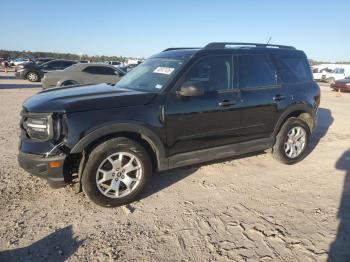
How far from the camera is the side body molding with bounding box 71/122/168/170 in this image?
141 inches

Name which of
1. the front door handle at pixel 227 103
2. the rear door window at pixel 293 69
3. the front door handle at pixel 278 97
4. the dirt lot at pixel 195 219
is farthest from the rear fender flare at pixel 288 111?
the front door handle at pixel 227 103

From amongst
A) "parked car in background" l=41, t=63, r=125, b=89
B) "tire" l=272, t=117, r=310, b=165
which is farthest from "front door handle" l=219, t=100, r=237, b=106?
"parked car in background" l=41, t=63, r=125, b=89

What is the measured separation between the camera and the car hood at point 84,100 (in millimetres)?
3592

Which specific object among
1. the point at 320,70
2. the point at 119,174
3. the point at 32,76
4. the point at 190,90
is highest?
the point at 320,70

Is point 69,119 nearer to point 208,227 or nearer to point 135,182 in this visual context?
point 135,182

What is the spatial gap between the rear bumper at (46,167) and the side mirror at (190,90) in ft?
A: 5.36

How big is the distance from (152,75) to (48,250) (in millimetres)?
2651

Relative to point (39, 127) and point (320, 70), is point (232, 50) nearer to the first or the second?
point (39, 127)

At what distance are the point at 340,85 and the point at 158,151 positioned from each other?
20103mm

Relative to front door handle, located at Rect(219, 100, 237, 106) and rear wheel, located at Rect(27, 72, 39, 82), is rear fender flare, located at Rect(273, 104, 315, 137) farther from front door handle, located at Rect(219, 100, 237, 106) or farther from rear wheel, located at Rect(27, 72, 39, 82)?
rear wheel, located at Rect(27, 72, 39, 82)

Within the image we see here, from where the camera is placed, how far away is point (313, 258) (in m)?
2.98

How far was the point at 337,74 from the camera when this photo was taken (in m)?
32.0

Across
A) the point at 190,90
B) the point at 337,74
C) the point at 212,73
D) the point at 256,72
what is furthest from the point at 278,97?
the point at 337,74

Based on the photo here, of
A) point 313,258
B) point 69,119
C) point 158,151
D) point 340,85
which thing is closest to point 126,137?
point 158,151
